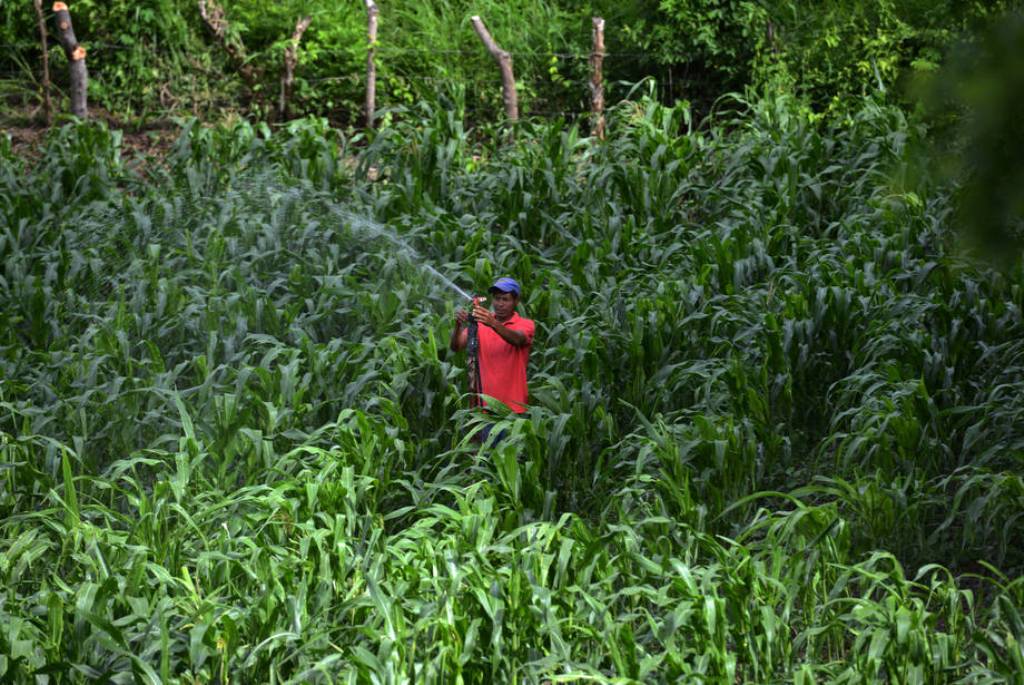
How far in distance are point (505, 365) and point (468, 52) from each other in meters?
6.50

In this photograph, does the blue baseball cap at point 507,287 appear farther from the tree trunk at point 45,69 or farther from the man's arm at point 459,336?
the tree trunk at point 45,69

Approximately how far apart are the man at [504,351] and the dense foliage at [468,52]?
5.45 metres

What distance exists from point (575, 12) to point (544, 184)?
4027 mm

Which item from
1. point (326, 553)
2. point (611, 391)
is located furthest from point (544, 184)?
point (326, 553)

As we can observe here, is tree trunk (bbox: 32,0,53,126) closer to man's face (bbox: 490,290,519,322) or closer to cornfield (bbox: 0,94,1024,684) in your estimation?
Result: cornfield (bbox: 0,94,1024,684)

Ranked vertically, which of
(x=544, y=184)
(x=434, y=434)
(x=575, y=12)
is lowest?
(x=434, y=434)

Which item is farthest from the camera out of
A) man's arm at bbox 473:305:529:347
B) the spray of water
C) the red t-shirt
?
the spray of water

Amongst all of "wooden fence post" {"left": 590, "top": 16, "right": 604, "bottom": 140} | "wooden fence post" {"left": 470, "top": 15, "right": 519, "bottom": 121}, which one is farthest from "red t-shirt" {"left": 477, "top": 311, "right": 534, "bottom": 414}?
"wooden fence post" {"left": 470, "top": 15, "right": 519, "bottom": 121}

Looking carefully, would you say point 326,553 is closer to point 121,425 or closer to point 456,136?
point 121,425

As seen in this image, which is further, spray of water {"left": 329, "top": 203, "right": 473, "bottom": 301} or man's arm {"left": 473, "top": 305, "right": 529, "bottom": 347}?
spray of water {"left": 329, "top": 203, "right": 473, "bottom": 301}

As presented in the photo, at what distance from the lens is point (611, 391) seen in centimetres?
687

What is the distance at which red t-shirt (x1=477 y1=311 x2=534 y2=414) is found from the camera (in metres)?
6.27

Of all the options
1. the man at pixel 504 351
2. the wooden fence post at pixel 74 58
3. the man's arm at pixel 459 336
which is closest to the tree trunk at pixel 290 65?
the wooden fence post at pixel 74 58

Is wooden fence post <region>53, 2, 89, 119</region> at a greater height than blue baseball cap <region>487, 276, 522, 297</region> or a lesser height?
greater
